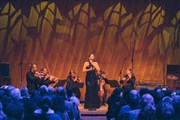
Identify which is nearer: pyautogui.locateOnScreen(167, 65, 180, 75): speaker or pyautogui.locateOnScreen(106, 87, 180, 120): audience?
pyautogui.locateOnScreen(106, 87, 180, 120): audience

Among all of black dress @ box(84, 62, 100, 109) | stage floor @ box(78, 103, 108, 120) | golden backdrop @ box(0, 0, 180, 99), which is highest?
golden backdrop @ box(0, 0, 180, 99)

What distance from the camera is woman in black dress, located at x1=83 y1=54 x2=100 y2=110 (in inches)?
556

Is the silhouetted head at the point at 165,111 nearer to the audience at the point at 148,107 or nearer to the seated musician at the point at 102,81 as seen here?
the audience at the point at 148,107

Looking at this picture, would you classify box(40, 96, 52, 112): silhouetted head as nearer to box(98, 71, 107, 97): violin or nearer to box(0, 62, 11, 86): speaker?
box(98, 71, 107, 97): violin

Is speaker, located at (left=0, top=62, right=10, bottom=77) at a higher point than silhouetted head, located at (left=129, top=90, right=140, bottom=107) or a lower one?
higher

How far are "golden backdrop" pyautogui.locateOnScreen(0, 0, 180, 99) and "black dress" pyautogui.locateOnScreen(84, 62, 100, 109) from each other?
106 inches

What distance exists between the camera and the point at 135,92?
651cm

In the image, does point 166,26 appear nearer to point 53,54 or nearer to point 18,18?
point 53,54

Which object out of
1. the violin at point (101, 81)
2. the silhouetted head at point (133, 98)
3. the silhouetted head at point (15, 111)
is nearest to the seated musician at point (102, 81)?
the violin at point (101, 81)

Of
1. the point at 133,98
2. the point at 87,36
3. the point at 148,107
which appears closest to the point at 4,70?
the point at 87,36

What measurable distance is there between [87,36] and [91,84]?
3.49 m

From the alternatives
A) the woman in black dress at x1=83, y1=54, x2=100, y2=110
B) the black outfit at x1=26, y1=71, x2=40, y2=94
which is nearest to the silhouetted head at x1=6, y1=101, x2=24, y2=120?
the woman in black dress at x1=83, y1=54, x2=100, y2=110

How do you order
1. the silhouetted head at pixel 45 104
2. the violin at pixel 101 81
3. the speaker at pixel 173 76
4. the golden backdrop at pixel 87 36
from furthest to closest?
the golden backdrop at pixel 87 36
the speaker at pixel 173 76
the violin at pixel 101 81
the silhouetted head at pixel 45 104

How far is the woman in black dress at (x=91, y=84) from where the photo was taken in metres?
14.1
